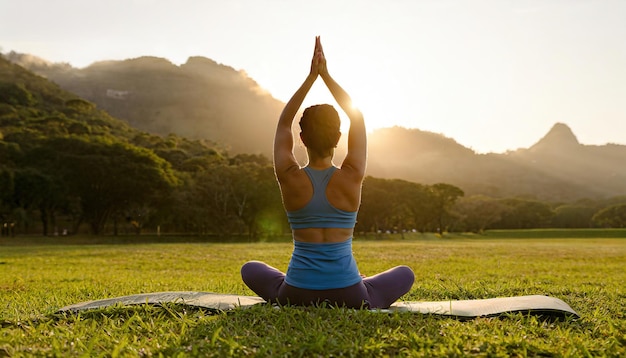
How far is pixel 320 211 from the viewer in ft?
12.9

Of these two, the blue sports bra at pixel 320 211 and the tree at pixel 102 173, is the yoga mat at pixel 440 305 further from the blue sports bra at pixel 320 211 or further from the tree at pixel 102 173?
the tree at pixel 102 173

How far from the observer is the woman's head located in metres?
3.97

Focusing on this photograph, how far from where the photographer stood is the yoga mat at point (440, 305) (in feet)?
13.8

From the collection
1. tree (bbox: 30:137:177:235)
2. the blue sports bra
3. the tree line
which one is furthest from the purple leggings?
tree (bbox: 30:137:177:235)

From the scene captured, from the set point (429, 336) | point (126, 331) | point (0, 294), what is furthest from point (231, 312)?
point (0, 294)

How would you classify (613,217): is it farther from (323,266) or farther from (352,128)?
(323,266)

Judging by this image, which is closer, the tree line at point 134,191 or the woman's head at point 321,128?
the woman's head at point 321,128

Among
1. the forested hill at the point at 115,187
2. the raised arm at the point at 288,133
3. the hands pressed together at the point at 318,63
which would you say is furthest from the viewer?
the forested hill at the point at 115,187

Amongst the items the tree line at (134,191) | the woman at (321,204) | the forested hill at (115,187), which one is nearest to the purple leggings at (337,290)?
the woman at (321,204)

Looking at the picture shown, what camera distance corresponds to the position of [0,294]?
300 inches

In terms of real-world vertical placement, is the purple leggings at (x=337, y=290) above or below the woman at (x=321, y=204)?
below

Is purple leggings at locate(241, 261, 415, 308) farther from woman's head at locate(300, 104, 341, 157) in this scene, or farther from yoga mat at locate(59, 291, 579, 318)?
woman's head at locate(300, 104, 341, 157)

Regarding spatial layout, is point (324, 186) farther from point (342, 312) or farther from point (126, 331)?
point (126, 331)

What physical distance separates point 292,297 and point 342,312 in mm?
497
